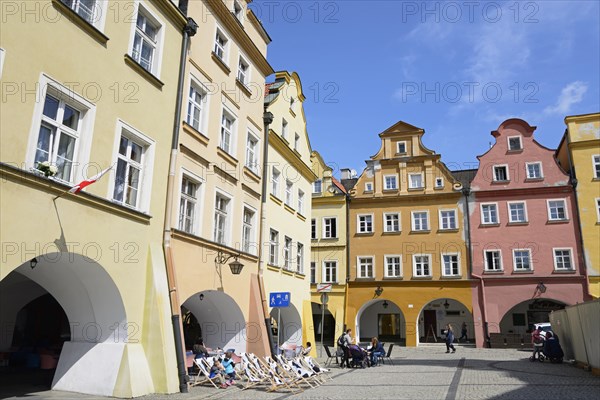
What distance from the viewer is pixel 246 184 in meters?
17.2

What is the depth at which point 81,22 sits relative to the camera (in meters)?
10.1

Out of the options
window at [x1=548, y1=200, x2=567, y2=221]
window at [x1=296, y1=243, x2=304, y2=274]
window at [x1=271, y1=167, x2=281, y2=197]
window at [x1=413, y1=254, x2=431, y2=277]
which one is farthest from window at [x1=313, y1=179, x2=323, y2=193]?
window at [x1=548, y1=200, x2=567, y2=221]

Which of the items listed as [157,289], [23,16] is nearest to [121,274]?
[157,289]

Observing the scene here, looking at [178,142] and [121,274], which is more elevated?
[178,142]

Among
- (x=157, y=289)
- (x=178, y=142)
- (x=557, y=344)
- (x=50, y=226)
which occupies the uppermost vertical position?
(x=178, y=142)

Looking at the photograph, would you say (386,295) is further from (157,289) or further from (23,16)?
(23,16)

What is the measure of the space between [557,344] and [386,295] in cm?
1366

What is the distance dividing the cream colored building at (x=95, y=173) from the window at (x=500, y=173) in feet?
81.9

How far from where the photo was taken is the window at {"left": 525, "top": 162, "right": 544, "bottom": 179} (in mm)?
31531

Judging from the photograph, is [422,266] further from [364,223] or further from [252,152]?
[252,152]

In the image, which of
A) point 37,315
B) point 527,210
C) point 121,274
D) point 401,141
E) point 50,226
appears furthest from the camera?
point 401,141

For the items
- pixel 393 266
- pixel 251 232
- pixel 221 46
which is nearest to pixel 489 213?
pixel 393 266

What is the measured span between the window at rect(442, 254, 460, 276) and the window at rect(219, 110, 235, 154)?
19.9m

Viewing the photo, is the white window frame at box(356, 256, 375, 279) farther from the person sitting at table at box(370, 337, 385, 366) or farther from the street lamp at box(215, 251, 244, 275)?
the street lamp at box(215, 251, 244, 275)
